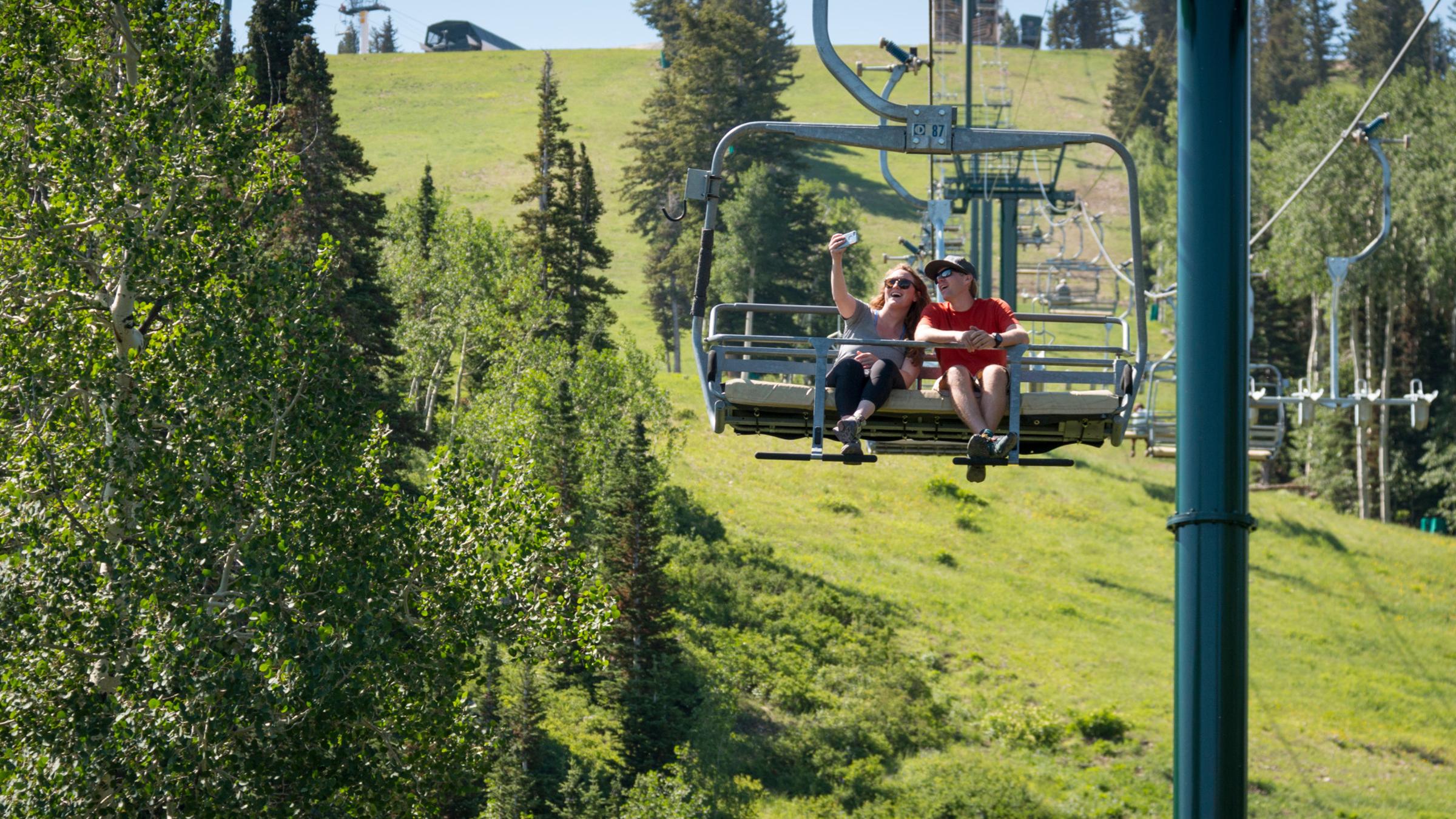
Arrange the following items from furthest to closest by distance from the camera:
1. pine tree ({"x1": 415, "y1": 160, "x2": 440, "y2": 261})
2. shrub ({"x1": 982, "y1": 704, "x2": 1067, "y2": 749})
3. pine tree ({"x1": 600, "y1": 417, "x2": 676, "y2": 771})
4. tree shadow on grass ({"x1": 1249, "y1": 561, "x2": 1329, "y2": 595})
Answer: pine tree ({"x1": 415, "y1": 160, "x2": 440, "y2": 261}), tree shadow on grass ({"x1": 1249, "y1": 561, "x2": 1329, "y2": 595}), shrub ({"x1": 982, "y1": 704, "x2": 1067, "y2": 749}), pine tree ({"x1": 600, "y1": 417, "x2": 676, "y2": 771})

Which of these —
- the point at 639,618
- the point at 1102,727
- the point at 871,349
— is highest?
the point at 871,349

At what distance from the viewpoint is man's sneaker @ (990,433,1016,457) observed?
7.56 meters

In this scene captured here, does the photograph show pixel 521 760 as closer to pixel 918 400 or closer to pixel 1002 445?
pixel 918 400

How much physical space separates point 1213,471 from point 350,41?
557ft

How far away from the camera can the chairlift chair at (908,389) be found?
6.92m

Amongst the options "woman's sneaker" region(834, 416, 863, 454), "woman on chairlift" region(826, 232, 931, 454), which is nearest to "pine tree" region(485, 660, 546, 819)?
"woman on chairlift" region(826, 232, 931, 454)

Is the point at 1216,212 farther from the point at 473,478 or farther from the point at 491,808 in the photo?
the point at 491,808

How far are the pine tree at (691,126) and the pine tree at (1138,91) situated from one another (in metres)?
Answer: 43.1

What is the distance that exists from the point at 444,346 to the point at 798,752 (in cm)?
1770

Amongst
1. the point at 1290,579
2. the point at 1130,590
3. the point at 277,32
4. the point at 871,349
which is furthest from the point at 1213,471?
the point at 1290,579

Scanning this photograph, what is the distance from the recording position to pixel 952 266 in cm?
862

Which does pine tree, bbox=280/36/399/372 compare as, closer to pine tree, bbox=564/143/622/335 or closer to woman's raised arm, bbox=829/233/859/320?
pine tree, bbox=564/143/622/335

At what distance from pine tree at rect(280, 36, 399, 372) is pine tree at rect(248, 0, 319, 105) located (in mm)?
1041

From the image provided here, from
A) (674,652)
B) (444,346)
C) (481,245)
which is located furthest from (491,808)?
(481,245)
